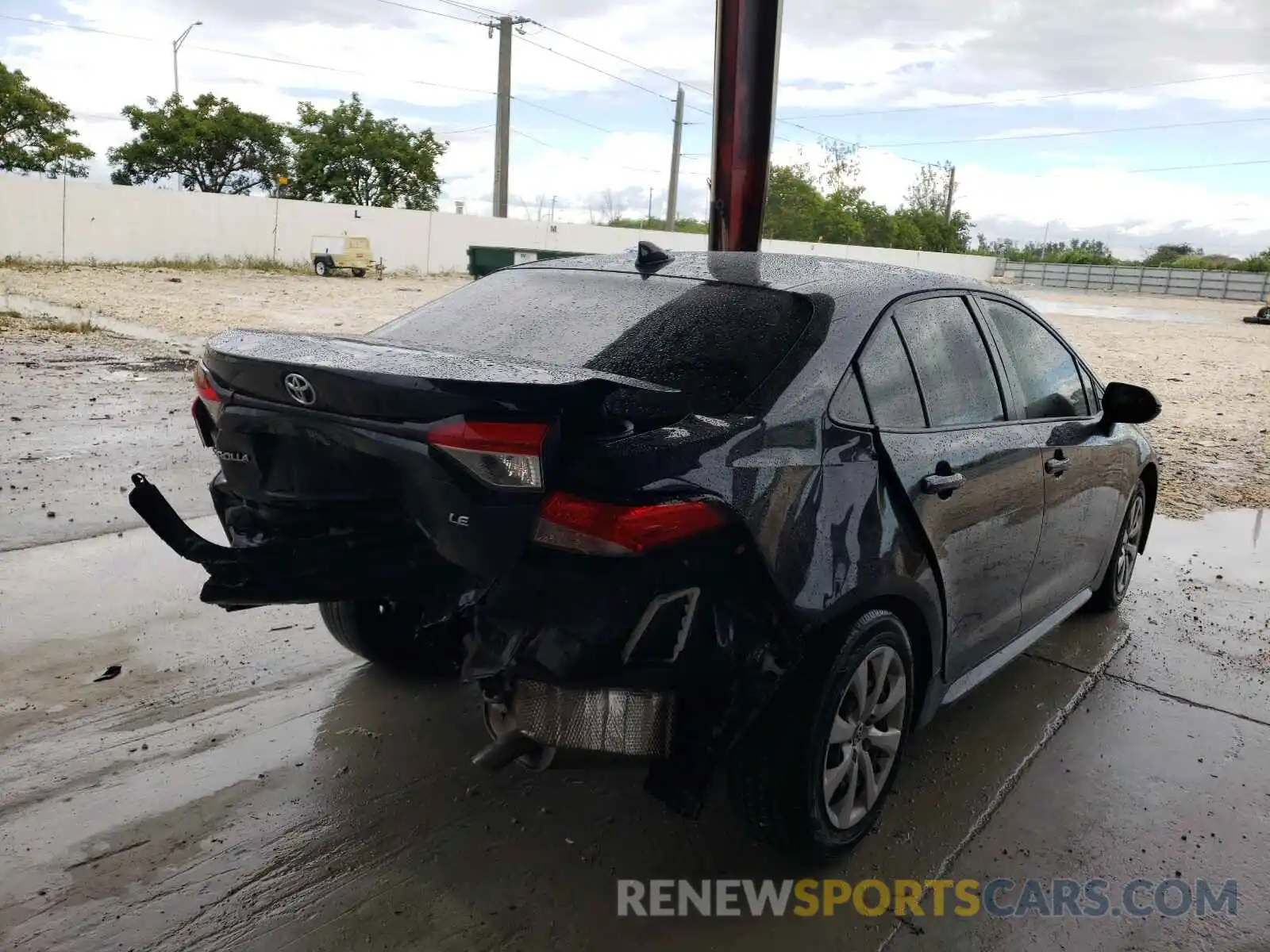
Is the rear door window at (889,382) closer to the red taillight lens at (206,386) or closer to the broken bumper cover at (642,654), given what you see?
the broken bumper cover at (642,654)

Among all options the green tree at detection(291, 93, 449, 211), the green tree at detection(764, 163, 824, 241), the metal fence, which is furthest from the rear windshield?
the green tree at detection(764, 163, 824, 241)

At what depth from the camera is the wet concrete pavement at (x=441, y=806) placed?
269 cm

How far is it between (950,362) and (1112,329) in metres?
26.2

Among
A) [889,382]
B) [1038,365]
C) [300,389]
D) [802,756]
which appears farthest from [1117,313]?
[300,389]

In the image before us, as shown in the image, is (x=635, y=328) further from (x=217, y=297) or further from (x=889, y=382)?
(x=217, y=297)

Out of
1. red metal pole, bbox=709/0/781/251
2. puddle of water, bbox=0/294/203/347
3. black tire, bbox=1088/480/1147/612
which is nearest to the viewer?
black tire, bbox=1088/480/1147/612

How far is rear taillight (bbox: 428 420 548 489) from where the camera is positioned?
233cm

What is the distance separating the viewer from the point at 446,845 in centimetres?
296

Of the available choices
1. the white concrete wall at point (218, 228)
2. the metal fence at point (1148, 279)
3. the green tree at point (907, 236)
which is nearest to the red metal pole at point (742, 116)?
the white concrete wall at point (218, 228)

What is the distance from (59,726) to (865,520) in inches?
110

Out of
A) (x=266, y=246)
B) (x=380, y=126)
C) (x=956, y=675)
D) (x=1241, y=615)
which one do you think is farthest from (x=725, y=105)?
(x=380, y=126)

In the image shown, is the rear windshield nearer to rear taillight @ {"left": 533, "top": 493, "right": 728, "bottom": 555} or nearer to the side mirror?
rear taillight @ {"left": 533, "top": 493, "right": 728, "bottom": 555}

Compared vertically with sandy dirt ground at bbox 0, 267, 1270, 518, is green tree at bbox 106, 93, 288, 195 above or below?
above

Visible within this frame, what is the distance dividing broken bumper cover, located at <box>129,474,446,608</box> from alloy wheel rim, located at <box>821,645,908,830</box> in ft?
3.84
